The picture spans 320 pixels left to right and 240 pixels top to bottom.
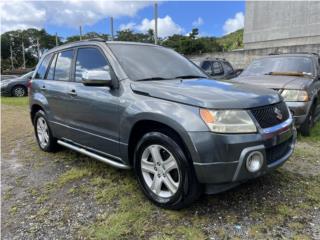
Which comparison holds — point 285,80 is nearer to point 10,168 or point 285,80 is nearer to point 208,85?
point 208,85

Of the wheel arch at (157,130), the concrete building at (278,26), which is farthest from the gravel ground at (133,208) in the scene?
the concrete building at (278,26)

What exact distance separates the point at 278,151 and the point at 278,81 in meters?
3.09

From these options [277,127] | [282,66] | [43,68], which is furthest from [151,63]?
[282,66]

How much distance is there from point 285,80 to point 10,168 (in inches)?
197

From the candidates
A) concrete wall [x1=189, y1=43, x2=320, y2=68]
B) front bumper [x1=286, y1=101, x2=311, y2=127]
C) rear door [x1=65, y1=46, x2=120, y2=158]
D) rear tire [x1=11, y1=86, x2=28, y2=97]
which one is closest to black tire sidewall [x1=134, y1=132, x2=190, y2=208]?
rear door [x1=65, y1=46, x2=120, y2=158]

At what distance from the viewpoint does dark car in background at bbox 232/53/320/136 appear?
18.1 feet

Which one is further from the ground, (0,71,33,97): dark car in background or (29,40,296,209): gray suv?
(29,40,296,209): gray suv

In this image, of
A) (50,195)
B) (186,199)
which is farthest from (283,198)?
(50,195)

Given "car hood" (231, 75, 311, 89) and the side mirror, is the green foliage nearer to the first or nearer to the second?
"car hood" (231, 75, 311, 89)

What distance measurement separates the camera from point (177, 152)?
116 inches

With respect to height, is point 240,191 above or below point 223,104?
below

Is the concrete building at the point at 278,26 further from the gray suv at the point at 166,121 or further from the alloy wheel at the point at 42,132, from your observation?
the gray suv at the point at 166,121

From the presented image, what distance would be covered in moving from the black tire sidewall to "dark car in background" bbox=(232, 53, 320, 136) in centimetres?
267

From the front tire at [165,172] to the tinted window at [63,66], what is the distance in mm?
1940
